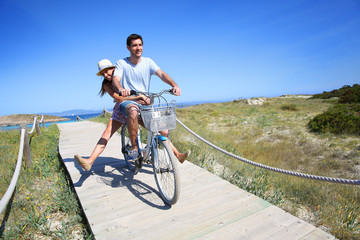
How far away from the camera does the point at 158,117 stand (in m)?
2.41

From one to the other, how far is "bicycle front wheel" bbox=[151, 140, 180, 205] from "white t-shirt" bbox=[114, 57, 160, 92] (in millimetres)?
933

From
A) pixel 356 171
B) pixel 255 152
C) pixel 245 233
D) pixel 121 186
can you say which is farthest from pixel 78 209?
pixel 356 171

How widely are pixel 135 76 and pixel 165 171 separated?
1.42 metres

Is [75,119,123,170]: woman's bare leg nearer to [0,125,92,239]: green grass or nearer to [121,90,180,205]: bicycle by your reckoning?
[0,125,92,239]: green grass

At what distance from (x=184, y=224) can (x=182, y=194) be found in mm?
662

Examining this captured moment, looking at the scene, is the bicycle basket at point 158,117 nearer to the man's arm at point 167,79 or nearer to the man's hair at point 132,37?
the man's arm at point 167,79

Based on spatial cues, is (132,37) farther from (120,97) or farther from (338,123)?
(338,123)

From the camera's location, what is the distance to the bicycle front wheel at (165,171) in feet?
7.75

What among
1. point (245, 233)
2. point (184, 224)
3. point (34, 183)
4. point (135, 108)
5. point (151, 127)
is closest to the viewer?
point (245, 233)

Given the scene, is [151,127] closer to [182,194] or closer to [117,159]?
[182,194]

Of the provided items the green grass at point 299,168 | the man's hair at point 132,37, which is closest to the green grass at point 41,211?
the man's hair at point 132,37

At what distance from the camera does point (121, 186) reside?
3191mm

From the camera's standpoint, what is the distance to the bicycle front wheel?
2.36 metres

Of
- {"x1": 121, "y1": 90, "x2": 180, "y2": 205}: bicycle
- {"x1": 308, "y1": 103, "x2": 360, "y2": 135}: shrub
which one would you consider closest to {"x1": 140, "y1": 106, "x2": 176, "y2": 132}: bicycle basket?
{"x1": 121, "y1": 90, "x2": 180, "y2": 205}: bicycle
